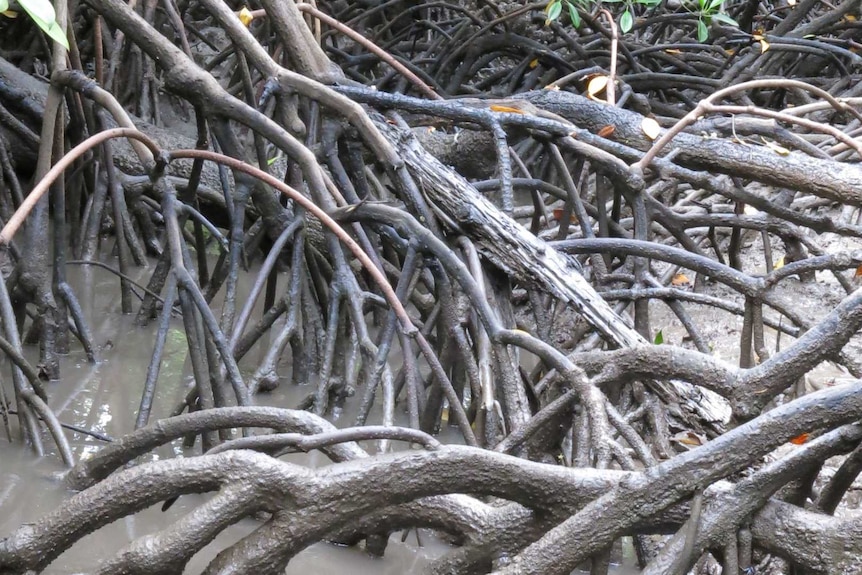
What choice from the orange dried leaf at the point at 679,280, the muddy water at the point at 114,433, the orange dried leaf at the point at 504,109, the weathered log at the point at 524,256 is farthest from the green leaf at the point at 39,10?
the orange dried leaf at the point at 679,280

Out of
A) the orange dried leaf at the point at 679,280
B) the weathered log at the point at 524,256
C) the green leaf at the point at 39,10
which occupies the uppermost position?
the green leaf at the point at 39,10

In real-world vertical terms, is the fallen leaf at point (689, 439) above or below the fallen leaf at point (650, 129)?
below

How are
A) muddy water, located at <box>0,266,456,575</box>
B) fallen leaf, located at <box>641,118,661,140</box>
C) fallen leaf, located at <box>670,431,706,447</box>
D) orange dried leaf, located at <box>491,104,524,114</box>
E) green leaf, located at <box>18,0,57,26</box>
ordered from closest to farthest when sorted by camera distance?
green leaf, located at <box>18,0,57,26</box>
muddy water, located at <box>0,266,456,575</box>
fallen leaf, located at <box>670,431,706,447</box>
orange dried leaf, located at <box>491,104,524,114</box>
fallen leaf, located at <box>641,118,661,140</box>

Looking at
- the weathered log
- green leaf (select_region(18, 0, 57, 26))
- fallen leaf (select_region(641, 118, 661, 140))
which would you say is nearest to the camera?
green leaf (select_region(18, 0, 57, 26))

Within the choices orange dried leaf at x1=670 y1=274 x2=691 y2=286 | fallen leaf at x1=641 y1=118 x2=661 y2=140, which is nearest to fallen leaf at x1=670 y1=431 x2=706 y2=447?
fallen leaf at x1=641 y1=118 x2=661 y2=140

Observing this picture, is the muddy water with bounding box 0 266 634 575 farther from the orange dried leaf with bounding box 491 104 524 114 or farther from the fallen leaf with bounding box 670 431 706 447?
the orange dried leaf with bounding box 491 104 524 114

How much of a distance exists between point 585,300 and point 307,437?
909 millimetres

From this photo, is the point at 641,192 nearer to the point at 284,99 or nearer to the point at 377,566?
the point at 284,99

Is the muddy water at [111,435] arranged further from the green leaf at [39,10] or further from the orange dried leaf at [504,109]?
the green leaf at [39,10]

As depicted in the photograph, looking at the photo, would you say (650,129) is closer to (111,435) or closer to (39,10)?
(111,435)

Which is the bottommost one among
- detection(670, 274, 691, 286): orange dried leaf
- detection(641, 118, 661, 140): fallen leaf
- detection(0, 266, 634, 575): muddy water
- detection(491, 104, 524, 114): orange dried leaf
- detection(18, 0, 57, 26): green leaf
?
detection(670, 274, 691, 286): orange dried leaf

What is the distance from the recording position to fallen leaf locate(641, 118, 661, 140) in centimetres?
321

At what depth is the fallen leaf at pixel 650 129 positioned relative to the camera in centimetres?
321

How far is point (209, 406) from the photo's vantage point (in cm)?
232
